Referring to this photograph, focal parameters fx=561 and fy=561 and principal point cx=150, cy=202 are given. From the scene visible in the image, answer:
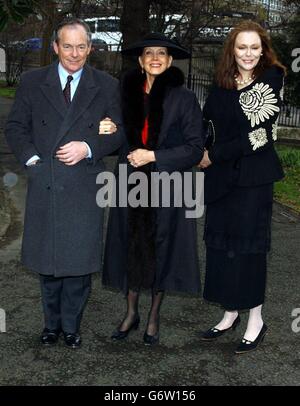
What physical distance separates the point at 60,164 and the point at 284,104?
12318 millimetres

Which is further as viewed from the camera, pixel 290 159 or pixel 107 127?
pixel 290 159

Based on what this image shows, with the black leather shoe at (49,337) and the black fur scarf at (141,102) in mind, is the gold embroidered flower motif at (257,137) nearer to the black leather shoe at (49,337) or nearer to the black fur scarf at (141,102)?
the black fur scarf at (141,102)

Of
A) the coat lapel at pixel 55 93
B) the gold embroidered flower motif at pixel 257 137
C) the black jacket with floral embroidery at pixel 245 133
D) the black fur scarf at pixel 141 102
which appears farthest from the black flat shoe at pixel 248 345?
the coat lapel at pixel 55 93

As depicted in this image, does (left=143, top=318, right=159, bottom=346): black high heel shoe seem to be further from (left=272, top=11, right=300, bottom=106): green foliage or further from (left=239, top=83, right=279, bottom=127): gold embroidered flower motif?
(left=272, top=11, right=300, bottom=106): green foliage

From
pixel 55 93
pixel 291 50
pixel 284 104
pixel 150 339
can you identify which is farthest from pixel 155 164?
pixel 291 50

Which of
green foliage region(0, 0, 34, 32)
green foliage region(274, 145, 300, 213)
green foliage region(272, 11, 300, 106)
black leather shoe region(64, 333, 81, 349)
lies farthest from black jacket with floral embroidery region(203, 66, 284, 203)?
green foliage region(272, 11, 300, 106)

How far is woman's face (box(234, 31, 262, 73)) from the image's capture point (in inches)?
134

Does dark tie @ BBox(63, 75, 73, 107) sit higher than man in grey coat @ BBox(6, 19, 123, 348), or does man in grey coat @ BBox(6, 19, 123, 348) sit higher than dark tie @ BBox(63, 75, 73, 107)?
dark tie @ BBox(63, 75, 73, 107)

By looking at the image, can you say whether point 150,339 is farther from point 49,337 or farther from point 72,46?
point 72,46

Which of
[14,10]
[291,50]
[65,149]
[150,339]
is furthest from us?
[291,50]

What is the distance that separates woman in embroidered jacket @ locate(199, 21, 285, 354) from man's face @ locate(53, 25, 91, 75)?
2.85 feet

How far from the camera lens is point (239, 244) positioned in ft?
11.9

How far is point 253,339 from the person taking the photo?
385 cm

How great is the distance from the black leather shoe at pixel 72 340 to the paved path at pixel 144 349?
47 millimetres
